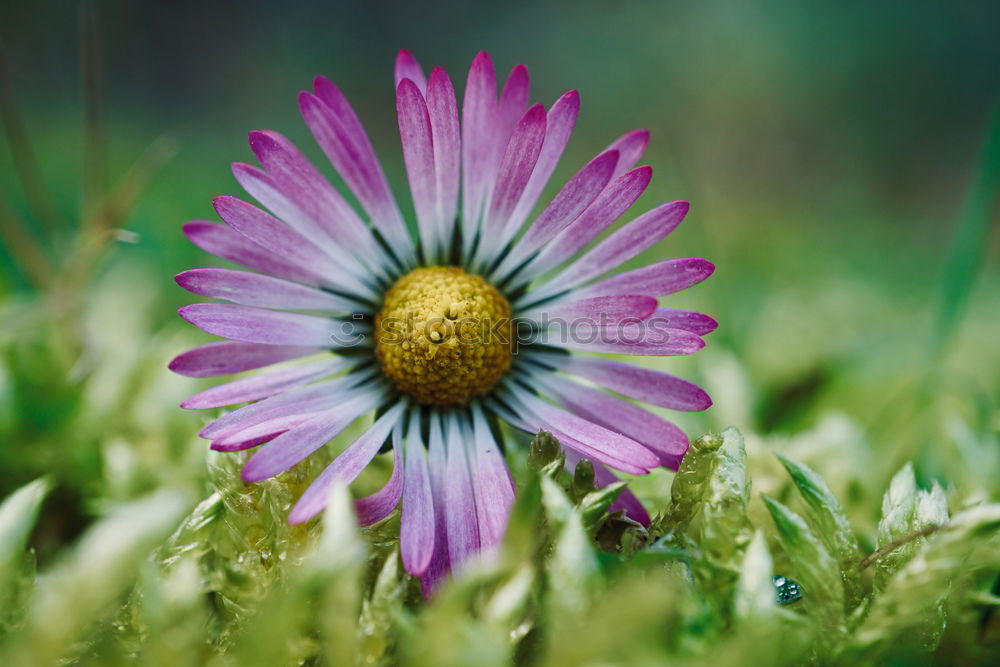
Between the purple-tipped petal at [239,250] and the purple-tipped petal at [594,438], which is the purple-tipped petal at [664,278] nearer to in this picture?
the purple-tipped petal at [594,438]

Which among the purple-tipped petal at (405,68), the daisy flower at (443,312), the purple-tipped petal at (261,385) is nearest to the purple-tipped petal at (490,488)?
the daisy flower at (443,312)

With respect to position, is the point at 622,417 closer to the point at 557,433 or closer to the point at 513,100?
the point at 557,433

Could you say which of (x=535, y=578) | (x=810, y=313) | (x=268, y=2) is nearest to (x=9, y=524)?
(x=535, y=578)

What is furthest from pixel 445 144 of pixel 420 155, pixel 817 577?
pixel 817 577

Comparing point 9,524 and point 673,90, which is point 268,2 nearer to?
point 673,90

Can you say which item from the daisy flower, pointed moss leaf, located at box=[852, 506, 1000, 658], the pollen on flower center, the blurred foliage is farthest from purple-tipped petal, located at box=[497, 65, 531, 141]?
pointed moss leaf, located at box=[852, 506, 1000, 658]

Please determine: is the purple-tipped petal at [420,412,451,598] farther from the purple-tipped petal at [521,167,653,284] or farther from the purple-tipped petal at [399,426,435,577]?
the purple-tipped petal at [521,167,653,284]
